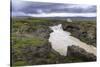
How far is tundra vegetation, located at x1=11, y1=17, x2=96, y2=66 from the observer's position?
87.0 inches

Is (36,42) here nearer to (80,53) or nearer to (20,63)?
(20,63)

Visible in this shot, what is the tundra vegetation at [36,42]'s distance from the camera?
2.21m

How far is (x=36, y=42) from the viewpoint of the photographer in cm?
229

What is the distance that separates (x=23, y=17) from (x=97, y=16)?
3.22 feet

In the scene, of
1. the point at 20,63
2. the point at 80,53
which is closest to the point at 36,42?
the point at 20,63

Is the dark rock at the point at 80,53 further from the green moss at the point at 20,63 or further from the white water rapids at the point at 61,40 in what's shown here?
the green moss at the point at 20,63

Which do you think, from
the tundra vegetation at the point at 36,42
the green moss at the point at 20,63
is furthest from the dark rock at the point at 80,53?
the green moss at the point at 20,63

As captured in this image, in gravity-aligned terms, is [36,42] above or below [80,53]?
above

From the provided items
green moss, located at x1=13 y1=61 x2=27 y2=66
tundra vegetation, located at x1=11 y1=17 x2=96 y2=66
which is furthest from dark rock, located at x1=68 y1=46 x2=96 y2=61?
green moss, located at x1=13 y1=61 x2=27 y2=66

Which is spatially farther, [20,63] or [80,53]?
[80,53]

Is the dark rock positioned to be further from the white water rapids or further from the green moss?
the green moss

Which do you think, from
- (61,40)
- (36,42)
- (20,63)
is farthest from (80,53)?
(20,63)

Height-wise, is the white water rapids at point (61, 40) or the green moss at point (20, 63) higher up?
the white water rapids at point (61, 40)
